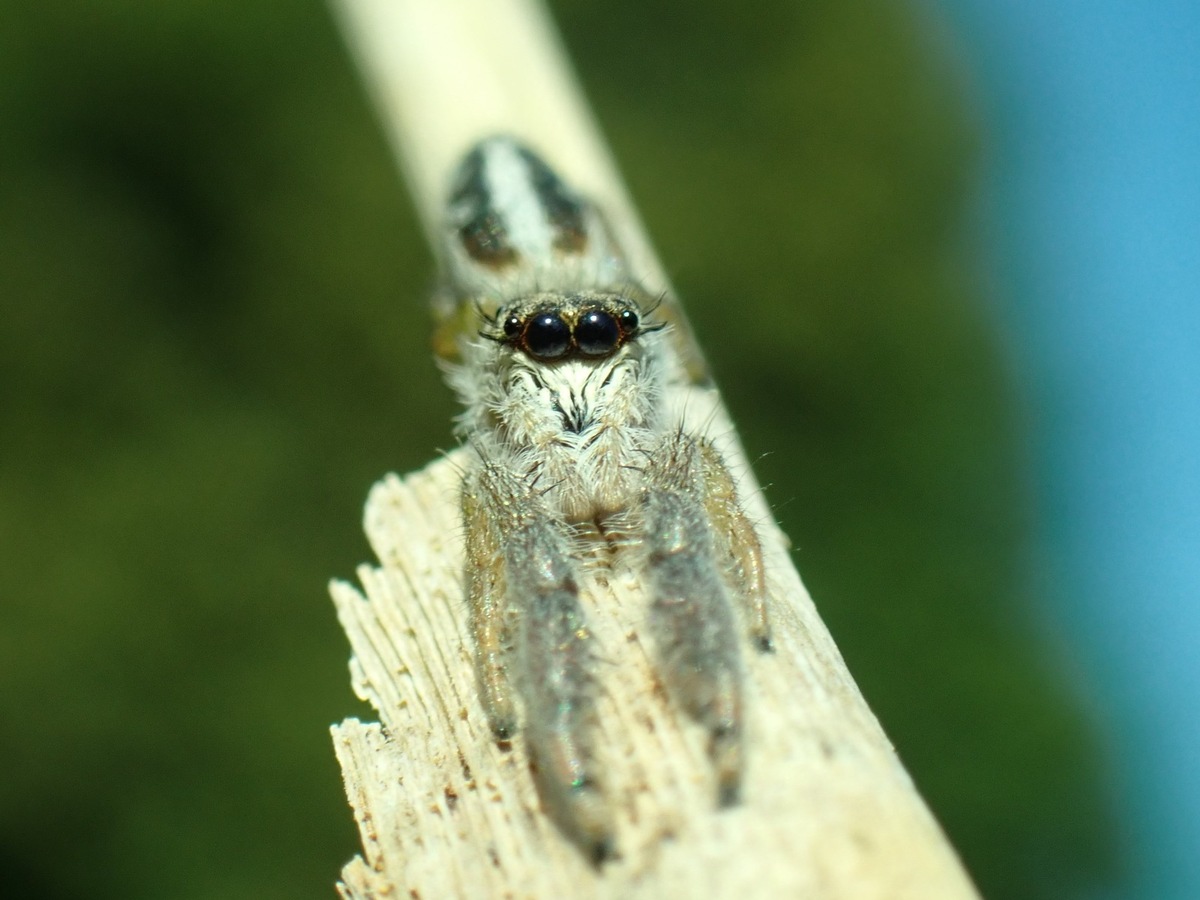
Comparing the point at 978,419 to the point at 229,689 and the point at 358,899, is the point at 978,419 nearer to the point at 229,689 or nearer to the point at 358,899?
the point at 229,689

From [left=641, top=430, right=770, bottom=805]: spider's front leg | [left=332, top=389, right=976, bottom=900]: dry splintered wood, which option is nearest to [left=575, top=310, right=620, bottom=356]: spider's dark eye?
[left=641, top=430, right=770, bottom=805]: spider's front leg

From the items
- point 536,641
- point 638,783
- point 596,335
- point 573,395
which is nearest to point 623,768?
point 638,783

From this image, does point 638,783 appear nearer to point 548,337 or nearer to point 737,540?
point 737,540

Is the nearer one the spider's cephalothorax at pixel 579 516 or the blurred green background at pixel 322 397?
the spider's cephalothorax at pixel 579 516

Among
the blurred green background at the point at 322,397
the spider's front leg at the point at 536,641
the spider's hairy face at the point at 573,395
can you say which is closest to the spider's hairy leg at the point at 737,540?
the spider's hairy face at the point at 573,395

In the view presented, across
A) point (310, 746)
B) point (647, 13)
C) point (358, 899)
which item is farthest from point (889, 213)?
point (358, 899)

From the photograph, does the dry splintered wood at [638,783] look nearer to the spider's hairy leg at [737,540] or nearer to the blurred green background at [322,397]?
the spider's hairy leg at [737,540]
